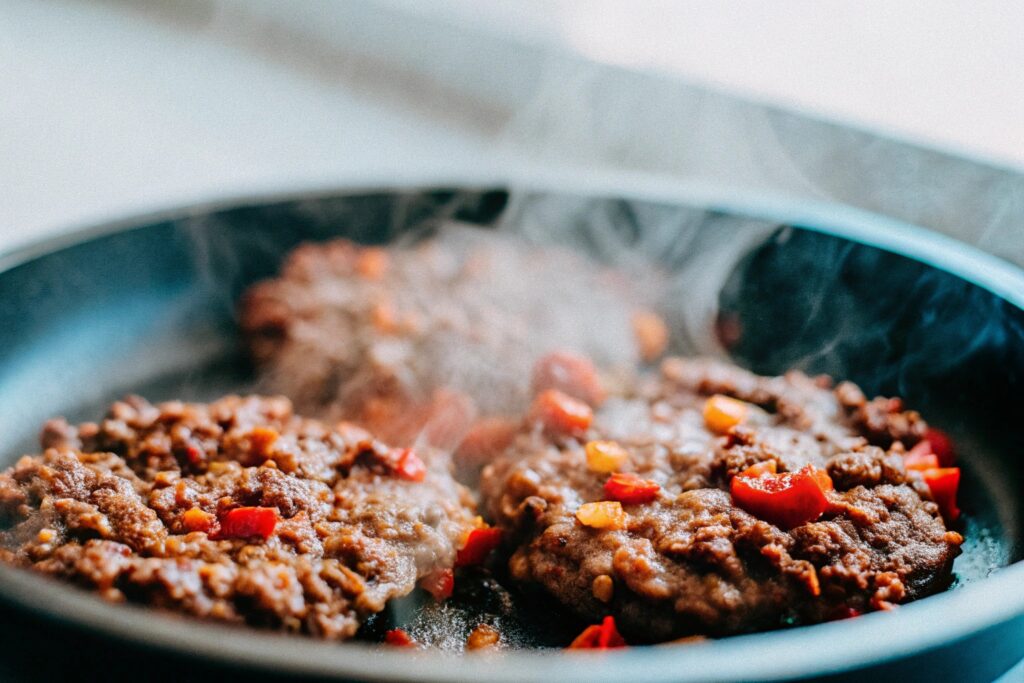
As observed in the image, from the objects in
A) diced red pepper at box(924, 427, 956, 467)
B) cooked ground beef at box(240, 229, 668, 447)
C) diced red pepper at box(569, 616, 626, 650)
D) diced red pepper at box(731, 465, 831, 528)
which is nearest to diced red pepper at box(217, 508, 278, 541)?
diced red pepper at box(569, 616, 626, 650)

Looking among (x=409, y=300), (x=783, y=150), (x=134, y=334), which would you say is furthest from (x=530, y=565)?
(x=783, y=150)

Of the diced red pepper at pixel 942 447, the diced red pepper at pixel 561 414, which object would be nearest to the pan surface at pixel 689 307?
the diced red pepper at pixel 942 447

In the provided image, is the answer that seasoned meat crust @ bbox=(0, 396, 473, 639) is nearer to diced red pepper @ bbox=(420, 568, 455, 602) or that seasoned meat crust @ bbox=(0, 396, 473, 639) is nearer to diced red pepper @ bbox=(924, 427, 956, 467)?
diced red pepper @ bbox=(420, 568, 455, 602)

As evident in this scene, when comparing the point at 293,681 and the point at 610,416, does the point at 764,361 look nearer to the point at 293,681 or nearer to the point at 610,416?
the point at 610,416

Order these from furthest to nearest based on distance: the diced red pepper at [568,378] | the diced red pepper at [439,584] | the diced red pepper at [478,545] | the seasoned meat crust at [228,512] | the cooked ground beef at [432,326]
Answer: the cooked ground beef at [432,326]
the diced red pepper at [568,378]
the diced red pepper at [478,545]
the diced red pepper at [439,584]
the seasoned meat crust at [228,512]

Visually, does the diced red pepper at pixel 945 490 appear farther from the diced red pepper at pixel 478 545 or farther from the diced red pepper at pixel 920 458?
the diced red pepper at pixel 478 545

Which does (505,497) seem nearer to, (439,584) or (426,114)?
(439,584)
